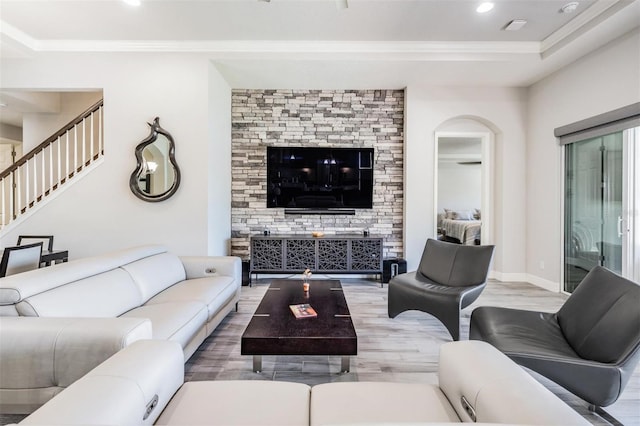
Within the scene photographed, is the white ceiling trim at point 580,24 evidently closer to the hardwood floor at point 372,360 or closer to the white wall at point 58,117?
the hardwood floor at point 372,360

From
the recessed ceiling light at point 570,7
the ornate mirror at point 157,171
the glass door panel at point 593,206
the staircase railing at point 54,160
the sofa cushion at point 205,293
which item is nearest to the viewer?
the sofa cushion at point 205,293

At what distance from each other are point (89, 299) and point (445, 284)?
10.0 ft

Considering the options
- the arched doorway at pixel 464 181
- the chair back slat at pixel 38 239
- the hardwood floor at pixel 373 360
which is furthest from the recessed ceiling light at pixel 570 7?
the chair back slat at pixel 38 239

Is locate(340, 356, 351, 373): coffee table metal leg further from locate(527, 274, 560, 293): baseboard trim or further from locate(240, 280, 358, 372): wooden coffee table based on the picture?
locate(527, 274, 560, 293): baseboard trim

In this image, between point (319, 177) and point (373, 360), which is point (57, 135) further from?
point (373, 360)

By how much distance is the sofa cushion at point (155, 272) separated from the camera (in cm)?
252

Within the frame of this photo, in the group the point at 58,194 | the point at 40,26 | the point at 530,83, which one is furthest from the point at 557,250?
the point at 40,26

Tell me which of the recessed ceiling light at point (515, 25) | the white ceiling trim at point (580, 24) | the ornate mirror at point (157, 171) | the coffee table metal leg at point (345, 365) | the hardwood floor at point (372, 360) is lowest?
the hardwood floor at point (372, 360)

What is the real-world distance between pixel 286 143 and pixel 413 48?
228cm

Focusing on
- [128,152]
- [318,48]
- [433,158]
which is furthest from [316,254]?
[128,152]

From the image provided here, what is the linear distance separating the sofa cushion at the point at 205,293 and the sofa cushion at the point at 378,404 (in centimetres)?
155

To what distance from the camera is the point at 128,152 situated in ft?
13.1

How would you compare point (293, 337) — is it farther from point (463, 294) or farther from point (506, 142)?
point (506, 142)

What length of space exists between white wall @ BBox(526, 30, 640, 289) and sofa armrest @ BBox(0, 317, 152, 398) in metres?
4.97
